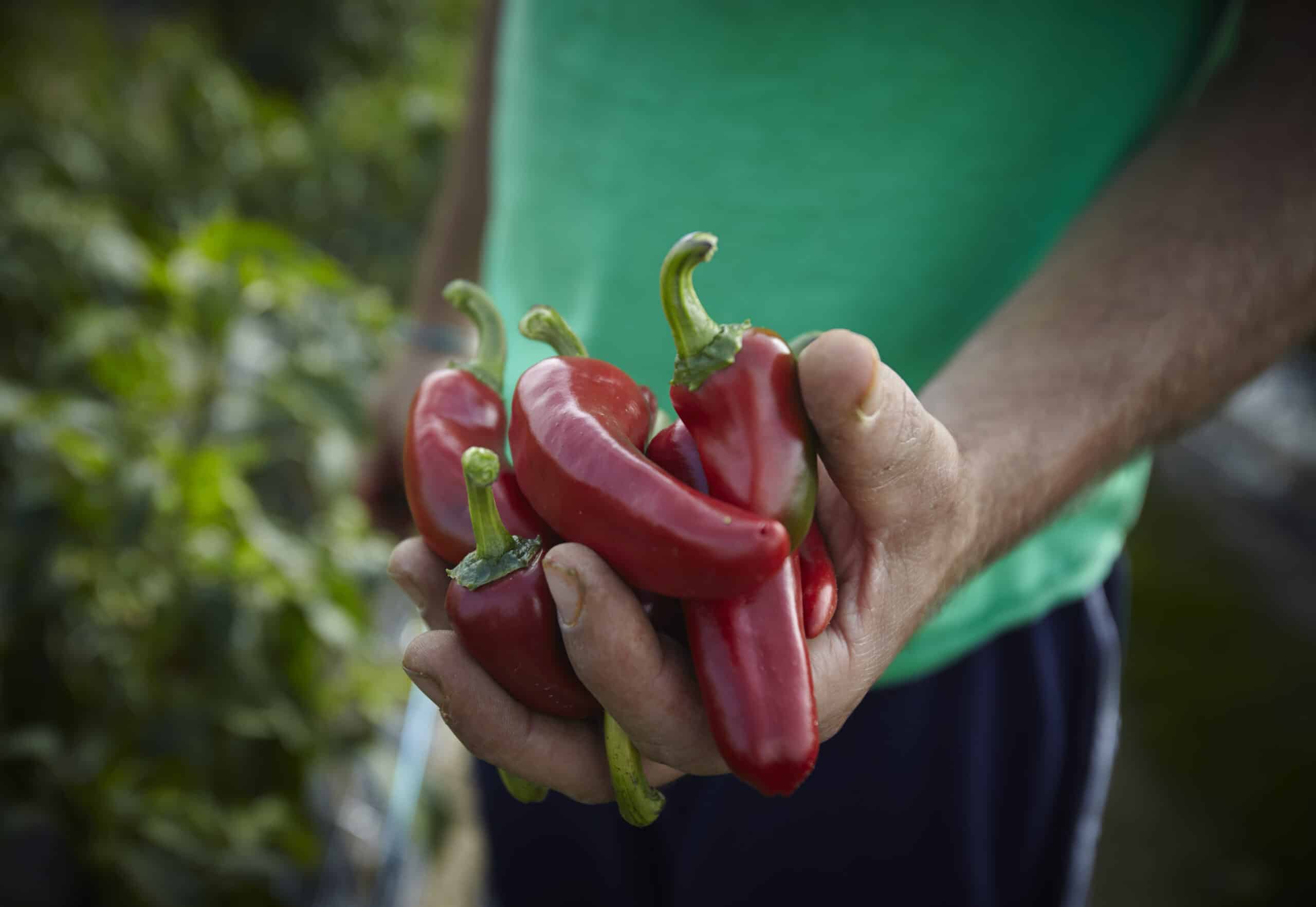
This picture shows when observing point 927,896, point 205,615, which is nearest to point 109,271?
point 205,615

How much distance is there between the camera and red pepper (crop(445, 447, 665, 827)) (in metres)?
0.94

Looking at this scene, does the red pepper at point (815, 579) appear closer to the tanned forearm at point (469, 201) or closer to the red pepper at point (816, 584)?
the red pepper at point (816, 584)

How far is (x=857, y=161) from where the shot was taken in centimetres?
146

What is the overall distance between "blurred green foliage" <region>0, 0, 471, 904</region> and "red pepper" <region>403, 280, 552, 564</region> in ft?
4.43

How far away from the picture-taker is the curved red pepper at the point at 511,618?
3.11ft

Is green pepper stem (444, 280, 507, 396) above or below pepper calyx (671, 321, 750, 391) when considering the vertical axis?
below

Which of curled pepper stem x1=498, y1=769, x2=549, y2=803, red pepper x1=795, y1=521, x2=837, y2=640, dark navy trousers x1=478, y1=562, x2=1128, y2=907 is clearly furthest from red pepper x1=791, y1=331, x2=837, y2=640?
dark navy trousers x1=478, y1=562, x2=1128, y2=907

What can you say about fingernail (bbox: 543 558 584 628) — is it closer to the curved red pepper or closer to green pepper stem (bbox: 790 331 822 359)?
the curved red pepper

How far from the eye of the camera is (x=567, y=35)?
1564 mm

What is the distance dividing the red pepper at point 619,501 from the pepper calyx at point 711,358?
79mm

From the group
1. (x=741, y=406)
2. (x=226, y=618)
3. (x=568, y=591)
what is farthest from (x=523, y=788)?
(x=226, y=618)

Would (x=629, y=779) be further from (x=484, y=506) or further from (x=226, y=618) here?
(x=226, y=618)

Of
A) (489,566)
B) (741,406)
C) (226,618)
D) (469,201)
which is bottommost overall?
(226,618)

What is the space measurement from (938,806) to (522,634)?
100cm
